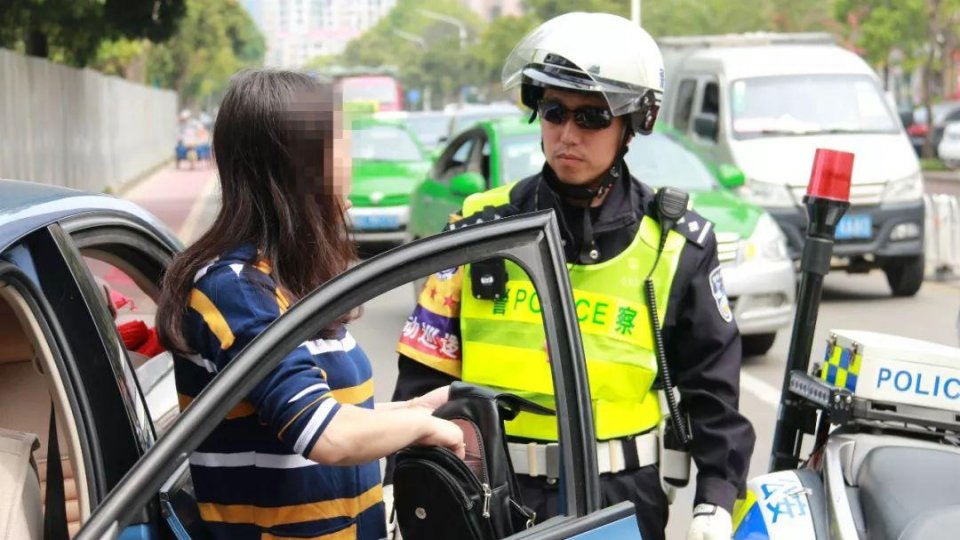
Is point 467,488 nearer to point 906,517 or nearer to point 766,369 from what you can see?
point 906,517

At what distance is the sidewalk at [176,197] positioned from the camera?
67.0ft

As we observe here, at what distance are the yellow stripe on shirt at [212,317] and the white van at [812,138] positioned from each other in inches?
374

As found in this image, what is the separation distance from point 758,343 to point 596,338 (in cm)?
684

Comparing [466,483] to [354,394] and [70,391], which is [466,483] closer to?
[354,394]

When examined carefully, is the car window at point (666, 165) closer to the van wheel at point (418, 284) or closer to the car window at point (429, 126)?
the van wheel at point (418, 284)

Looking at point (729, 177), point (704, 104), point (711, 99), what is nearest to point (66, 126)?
point (704, 104)

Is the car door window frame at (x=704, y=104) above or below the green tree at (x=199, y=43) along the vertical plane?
above

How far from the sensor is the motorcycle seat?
9.12 ft

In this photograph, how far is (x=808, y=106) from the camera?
12.6 meters

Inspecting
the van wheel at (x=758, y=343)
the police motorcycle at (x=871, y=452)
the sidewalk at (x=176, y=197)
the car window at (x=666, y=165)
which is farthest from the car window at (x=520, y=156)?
the police motorcycle at (x=871, y=452)

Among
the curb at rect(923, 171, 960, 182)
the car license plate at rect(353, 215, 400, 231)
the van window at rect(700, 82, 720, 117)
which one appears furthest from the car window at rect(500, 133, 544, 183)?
the curb at rect(923, 171, 960, 182)

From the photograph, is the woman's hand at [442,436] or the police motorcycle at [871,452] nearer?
the woman's hand at [442,436]

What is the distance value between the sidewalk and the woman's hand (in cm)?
1170

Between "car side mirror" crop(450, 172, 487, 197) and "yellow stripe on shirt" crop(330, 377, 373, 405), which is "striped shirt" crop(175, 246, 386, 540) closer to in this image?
"yellow stripe on shirt" crop(330, 377, 373, 405)
